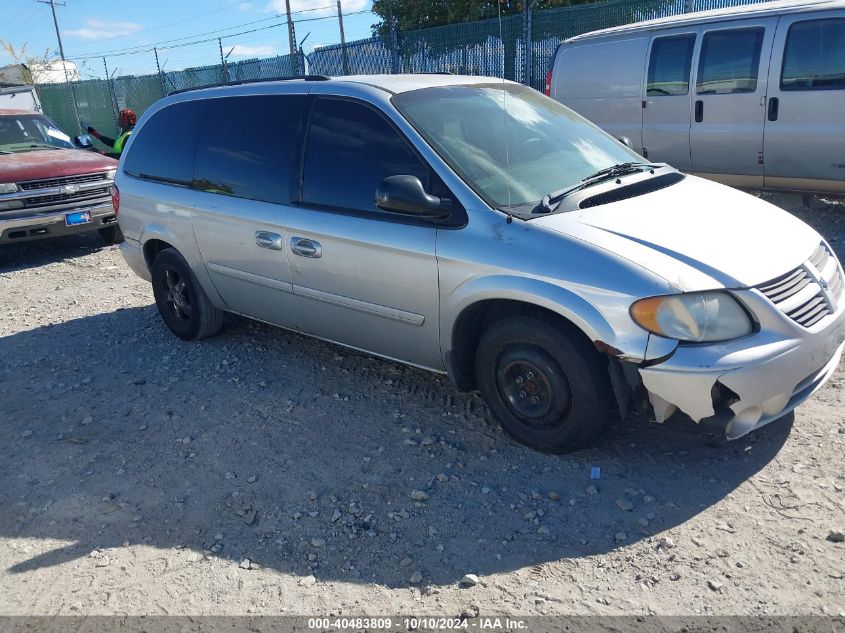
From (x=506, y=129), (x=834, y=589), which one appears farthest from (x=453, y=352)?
(x=834, y=589)

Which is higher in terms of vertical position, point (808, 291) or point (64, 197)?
point (808, 291)

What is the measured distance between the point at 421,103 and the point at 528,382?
5.59 ft

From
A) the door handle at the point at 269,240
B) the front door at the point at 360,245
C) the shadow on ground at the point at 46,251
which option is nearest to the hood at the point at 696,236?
the front door at the point at 360,245

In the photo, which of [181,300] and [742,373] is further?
[181,300]

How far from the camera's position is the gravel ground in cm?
280

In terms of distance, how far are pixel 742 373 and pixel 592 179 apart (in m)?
1.41

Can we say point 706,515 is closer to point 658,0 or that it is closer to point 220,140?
point 220,140

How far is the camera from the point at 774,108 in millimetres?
7102

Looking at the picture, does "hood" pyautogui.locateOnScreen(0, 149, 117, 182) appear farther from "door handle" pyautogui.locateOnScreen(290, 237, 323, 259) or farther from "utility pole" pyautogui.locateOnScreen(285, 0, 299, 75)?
"utility pole" pyautogui.locateOnScreen(285, 0, 299, 75)

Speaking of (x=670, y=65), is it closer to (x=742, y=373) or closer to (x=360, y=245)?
(x=360, y=245)

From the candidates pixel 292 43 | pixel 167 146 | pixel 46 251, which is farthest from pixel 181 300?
pixel 292 43

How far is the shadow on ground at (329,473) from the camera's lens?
3.10 m

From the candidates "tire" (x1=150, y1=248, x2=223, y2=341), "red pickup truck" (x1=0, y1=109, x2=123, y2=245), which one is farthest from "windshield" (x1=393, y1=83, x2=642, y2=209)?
"red pickup truck" (x1=0, y1=109, x2=123, y2=245)

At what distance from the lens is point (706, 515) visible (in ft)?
10.2
